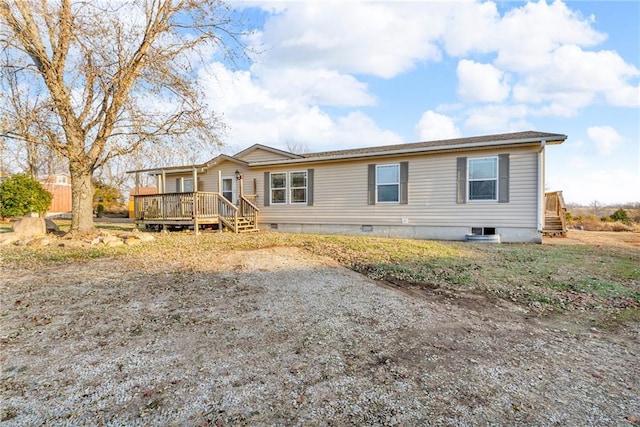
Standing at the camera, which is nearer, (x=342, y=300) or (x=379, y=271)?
(x=342, y=300)

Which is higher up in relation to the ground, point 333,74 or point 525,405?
point 333,74

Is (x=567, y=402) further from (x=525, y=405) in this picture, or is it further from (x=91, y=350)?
(x=91, y=350)

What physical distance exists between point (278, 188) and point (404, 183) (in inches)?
196

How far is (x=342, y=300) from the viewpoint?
443cm

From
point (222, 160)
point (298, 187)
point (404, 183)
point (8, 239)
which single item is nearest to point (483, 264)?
point (404, 183)

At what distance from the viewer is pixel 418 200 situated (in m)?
10.6

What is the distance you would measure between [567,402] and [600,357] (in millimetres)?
1047

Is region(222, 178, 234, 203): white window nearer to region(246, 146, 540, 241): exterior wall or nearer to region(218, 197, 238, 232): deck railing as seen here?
region(218, 197, 238, 232): deck railing

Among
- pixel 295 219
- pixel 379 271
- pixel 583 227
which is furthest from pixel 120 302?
pixel 583 227

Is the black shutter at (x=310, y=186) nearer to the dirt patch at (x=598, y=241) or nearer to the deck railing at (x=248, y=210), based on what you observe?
the deck railing at (x=248, y=210)

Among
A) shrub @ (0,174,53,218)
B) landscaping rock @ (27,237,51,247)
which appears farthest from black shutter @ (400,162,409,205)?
shrub @ (0,174,53,218)

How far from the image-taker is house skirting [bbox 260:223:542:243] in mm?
9398

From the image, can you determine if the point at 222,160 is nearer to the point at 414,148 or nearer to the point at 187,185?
the point at 187,185

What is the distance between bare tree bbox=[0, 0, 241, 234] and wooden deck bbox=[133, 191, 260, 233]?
261cm
